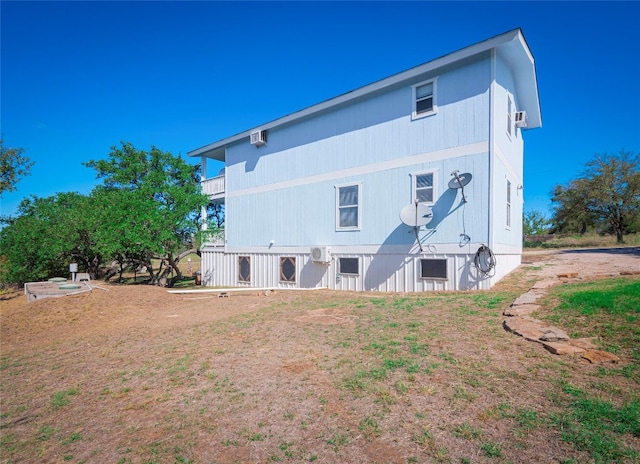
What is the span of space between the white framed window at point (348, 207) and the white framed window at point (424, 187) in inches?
75.6

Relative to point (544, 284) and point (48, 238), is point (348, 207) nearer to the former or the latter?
point (544, 284)

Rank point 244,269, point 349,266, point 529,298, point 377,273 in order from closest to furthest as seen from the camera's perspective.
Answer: point 529,298
point 377,273
point 349,266
point 244,269

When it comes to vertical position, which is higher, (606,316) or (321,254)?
(321,254)

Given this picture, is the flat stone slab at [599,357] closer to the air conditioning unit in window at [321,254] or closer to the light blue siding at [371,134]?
the light blue siding at [371,134]

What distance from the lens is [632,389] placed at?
3.06 m

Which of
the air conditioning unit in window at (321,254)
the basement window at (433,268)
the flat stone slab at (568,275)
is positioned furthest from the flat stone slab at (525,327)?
the air conditioning unit in window at (321,254)

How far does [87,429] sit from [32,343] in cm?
476

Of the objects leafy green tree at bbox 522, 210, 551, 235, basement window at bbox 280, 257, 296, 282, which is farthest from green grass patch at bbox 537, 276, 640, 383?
leafy green tree at bbox 522, 210, 551, 235

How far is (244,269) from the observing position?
1527 cm

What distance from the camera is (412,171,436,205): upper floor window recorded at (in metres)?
9.80

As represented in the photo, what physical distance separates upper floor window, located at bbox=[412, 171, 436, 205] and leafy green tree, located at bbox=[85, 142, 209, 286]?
31.6 feet

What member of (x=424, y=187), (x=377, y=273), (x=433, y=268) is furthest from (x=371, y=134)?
(x=433, y=268)

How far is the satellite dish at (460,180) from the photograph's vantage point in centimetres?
909

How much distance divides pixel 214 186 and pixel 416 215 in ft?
36.6
